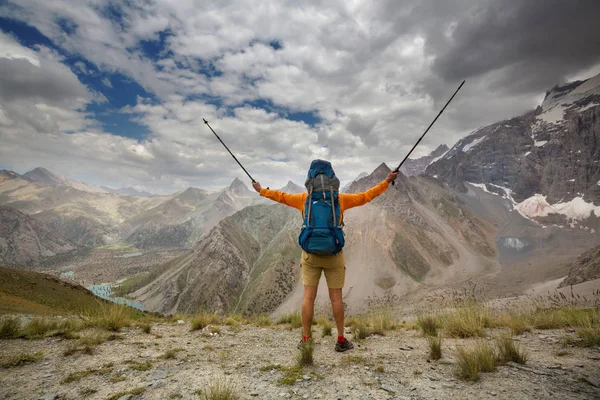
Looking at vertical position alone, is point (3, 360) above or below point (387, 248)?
below

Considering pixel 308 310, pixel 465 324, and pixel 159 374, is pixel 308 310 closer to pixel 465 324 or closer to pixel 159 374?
pixel 159 374

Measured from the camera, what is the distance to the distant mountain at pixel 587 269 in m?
70.1

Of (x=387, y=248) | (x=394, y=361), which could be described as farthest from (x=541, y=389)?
(x=387, y=248)

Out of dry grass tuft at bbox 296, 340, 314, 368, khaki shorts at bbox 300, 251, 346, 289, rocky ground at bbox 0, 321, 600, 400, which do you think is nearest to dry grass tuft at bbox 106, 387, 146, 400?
rocky ground at bbox 0, 321, 600, 400

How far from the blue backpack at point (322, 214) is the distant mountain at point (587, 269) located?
308 ft

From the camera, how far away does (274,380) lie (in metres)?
4.04

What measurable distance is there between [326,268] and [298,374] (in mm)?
1973

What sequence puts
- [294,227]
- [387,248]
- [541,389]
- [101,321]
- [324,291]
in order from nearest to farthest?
1. [541,389]
2. [101,321]
3. [324,291]
4. [387,248]
5. [294,227]

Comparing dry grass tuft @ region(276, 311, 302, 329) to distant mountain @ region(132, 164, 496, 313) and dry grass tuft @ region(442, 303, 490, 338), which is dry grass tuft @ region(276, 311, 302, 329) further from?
distant mountain @ region(132, 164, 496, 313)

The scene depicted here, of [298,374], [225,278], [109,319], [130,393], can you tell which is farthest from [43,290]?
[225,278]

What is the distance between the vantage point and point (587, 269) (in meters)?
73.2

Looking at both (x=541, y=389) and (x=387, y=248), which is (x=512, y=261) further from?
(x=541, y=389)

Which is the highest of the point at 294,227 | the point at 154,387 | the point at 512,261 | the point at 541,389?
the point at 294,227

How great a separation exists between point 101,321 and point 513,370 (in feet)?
28.2
